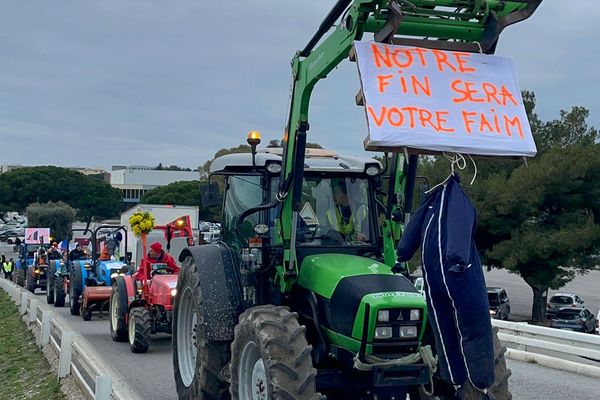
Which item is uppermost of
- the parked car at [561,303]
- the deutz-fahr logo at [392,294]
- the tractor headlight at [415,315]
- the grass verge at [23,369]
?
the deutz-fahr logo at [392,294]

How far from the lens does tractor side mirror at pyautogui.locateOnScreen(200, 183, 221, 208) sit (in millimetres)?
7469

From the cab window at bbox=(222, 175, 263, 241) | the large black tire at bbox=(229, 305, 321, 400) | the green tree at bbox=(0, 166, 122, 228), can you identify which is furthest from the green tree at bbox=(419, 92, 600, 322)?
the green tree at bbox=(0, 166, 122, 228)

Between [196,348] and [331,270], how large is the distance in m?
2.06

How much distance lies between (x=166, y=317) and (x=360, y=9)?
7946 mm

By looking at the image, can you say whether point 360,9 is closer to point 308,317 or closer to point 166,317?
point 308,317

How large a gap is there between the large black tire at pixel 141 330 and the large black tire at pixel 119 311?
971mm

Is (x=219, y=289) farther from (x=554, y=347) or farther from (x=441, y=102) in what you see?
(x=554, y=347)

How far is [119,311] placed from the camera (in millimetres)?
12906

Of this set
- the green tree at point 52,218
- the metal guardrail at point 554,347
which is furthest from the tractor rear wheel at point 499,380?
the green tree at point 52,218

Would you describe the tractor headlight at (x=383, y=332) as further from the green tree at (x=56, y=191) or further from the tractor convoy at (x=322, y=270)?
the green tree at (x=56, y=191)

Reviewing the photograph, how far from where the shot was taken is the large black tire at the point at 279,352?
5.07 meters

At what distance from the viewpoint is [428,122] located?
15.4ft

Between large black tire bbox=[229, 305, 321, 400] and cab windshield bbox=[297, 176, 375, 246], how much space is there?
1.19m

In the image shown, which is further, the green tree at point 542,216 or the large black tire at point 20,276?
the large black tire at point 20,276
